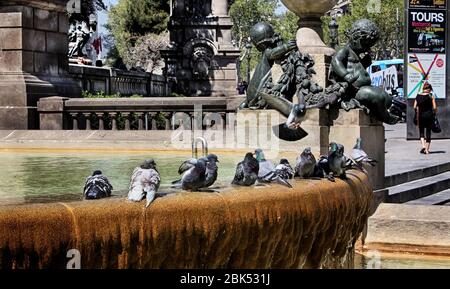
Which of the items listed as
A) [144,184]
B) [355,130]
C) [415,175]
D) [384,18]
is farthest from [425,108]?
[384,18]

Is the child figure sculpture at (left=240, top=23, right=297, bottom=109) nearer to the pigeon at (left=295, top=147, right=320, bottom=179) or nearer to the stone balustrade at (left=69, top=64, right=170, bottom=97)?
the pigeon at (left=295, top=147, right=320, bottom=179)

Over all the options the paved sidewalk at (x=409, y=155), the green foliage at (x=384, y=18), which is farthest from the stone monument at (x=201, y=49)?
the paved sidewalk at (x=409, y=155)

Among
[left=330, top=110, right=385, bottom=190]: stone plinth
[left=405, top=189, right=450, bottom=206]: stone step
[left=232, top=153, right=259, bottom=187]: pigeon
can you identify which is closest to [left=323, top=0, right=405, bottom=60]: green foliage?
[left=405, top=189, right=450, bottom=206]: stone step

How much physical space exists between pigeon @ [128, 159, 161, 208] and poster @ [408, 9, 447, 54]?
19615 mm

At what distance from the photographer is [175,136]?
1100cm

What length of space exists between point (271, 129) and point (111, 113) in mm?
5378

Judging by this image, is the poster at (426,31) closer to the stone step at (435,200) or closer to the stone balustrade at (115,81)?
the stone balustrade at (115,81)

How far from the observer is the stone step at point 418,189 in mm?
11102

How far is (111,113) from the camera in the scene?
539 inches

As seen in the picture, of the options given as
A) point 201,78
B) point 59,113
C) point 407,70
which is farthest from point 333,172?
point 201,78

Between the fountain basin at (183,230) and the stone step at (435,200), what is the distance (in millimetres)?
5718

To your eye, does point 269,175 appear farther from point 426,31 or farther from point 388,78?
point 388,78

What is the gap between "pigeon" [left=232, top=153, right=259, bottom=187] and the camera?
550cm
